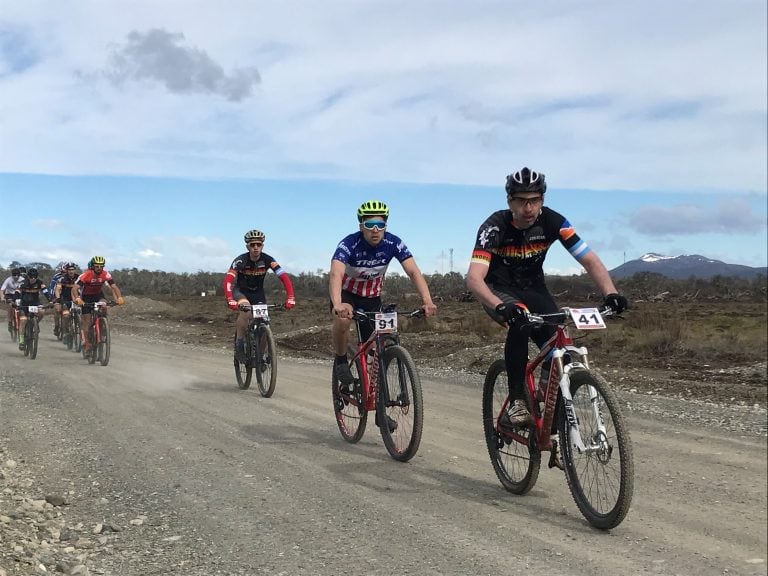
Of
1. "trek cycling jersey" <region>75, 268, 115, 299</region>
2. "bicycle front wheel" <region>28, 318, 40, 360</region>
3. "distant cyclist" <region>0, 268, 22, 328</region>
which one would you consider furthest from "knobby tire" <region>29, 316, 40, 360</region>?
"distant cyclist" <region>0, 268, 22, 328</region>

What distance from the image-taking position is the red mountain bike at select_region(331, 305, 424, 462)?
6566 millimetres

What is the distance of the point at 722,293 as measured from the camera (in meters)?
40.2

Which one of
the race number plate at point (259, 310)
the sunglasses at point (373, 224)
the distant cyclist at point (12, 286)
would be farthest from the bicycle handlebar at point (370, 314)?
the distant cyclist at point (12, 286)

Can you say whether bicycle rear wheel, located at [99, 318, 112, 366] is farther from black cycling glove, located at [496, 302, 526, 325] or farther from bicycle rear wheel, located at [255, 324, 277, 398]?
black cycling glove, located at [496, 302, 526, 325]

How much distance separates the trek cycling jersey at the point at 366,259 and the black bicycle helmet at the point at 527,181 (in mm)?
2372

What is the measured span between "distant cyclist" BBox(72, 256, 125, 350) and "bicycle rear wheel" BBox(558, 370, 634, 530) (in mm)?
12871

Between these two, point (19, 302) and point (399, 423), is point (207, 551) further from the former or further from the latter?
point (19, 302)

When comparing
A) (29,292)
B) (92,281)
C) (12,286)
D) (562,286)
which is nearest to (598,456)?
(92,281)

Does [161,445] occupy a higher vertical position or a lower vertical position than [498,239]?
lower

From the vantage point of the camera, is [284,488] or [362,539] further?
[284,488]

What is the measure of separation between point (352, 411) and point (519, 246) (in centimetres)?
309

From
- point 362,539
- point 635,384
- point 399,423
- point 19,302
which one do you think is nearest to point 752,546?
point 362,539

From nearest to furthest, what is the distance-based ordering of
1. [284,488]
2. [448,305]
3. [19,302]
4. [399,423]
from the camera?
[284,488] → [399,423] → [19,302] → [448,305]

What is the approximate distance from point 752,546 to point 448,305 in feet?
103
